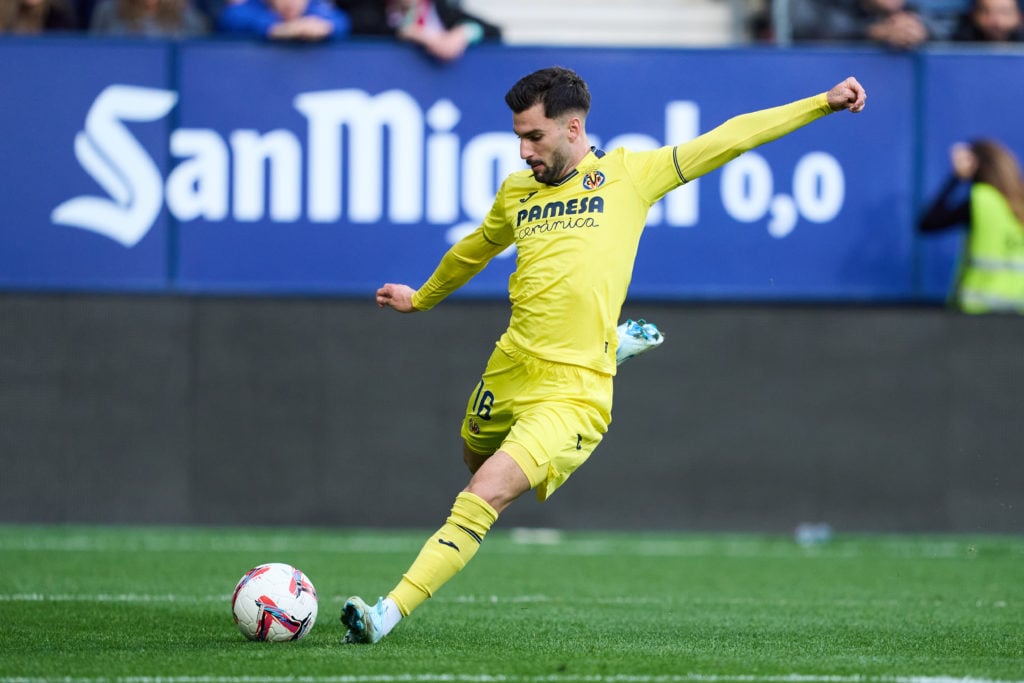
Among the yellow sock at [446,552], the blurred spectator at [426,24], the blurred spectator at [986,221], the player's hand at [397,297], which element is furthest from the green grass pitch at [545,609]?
the blurred spectator at [426,24]

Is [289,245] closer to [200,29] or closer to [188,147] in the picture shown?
[188,147]

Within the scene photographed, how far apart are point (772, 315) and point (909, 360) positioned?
991 mm

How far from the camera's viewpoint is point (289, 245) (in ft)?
36.4

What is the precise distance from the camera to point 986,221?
1105 centimetres

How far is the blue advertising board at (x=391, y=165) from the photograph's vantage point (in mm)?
10938

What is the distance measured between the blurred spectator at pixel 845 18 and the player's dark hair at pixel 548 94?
5.68 meters

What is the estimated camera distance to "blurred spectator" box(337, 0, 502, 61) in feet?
36.3

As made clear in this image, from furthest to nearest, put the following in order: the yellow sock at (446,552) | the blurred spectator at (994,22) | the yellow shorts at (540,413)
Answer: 1. the blurred spectator at (994,22)
2. the yellow shorts at (540,413)
3. the yellow sock at (446,552)

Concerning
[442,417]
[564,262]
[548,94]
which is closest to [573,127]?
[548,94]

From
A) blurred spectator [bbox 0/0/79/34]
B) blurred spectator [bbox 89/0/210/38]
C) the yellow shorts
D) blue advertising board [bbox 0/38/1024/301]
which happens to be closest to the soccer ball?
the yellow shorts

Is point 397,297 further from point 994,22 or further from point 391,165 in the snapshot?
point 994,22

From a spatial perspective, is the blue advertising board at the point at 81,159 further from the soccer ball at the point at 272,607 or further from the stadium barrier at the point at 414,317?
the soccer ball at the point at 272,607

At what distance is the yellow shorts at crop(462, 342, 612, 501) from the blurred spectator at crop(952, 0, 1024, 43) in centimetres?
653

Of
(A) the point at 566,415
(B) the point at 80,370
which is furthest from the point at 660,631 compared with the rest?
(B) the point at 80,370
